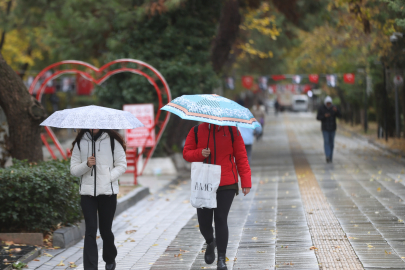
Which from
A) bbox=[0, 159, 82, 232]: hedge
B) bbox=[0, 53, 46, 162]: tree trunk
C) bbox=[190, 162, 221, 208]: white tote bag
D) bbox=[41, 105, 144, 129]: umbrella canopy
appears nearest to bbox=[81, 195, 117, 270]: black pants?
bbox=[41, 105, 144, 129]: umbrella canopy

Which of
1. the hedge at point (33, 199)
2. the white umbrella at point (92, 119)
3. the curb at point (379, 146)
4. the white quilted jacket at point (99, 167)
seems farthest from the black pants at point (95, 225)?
the curb at point (379, 146)

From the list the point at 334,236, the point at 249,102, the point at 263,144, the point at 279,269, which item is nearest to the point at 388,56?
the point at 263,144

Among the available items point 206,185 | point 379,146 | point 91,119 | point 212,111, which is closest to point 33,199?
point 91,119

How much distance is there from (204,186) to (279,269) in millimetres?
1184

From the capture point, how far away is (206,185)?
17.1 feet

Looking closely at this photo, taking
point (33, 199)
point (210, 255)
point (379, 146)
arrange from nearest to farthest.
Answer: point (210, 255)
point (33, 199)
point (379, 146)

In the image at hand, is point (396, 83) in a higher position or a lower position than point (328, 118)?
higher

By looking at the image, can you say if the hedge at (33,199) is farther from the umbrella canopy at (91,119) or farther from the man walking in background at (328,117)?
the man walking in background at (328,117)

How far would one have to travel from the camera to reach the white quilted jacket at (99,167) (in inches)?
209

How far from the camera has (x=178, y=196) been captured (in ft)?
38.0

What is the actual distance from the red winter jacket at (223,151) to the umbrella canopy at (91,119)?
0.65 m

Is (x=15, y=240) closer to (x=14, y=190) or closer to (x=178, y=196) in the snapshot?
(x=14, y=190)

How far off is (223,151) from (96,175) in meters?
1.24

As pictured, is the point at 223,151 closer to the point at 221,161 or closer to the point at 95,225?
the point at 221,161
